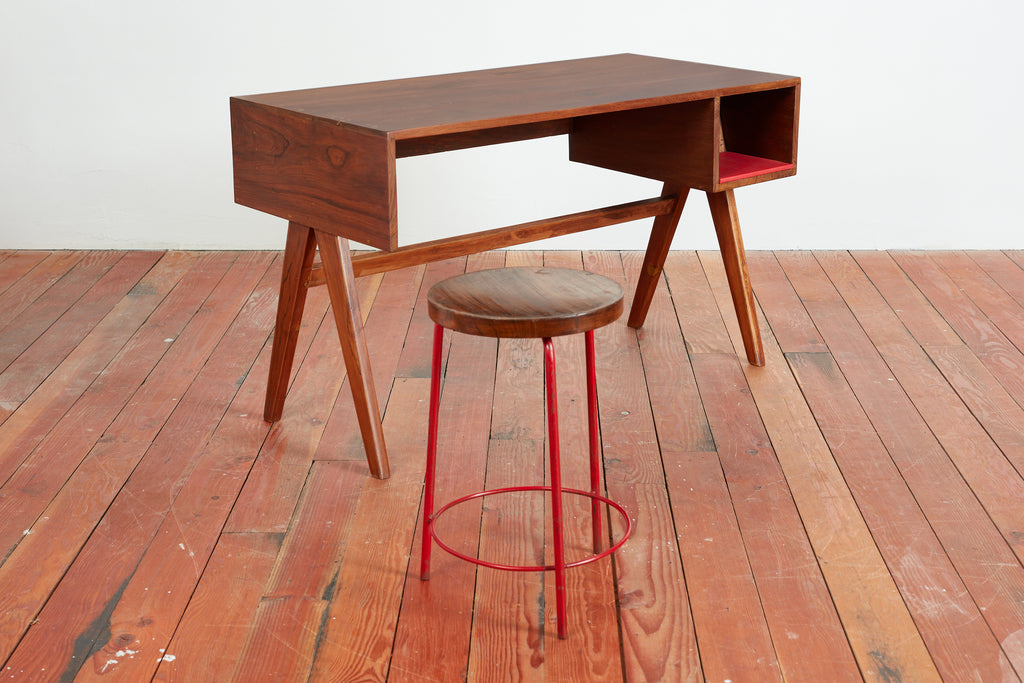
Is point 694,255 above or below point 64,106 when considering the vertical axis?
below

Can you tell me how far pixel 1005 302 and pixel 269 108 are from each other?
270cm

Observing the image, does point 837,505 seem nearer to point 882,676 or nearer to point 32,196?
point 882,676

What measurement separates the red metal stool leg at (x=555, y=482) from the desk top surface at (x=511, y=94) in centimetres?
58

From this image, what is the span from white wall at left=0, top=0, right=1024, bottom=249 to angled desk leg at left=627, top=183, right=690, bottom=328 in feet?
3.48

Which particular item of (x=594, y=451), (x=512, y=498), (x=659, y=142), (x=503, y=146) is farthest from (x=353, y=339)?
(x=503, y=146)

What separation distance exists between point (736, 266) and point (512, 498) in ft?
3.69

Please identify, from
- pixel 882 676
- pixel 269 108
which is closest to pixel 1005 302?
pixel 882 676

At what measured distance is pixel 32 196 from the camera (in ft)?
14.9

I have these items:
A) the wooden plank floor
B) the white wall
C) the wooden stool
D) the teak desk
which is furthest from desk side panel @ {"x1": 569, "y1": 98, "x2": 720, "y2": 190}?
the white wall

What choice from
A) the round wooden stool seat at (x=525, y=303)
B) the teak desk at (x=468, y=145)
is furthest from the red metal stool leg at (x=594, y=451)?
the teak desk at (x=468, y=145)

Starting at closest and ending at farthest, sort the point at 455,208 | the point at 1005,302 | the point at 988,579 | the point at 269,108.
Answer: the point at 988,579 → the point at 269,108 → the point at 1005,302 → the point at 455,208

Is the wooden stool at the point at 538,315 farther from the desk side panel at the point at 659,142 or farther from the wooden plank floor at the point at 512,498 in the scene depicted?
the desk side panel at the point at 659,142

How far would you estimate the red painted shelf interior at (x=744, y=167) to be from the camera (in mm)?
2832

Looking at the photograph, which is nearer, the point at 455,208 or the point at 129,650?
the point at 129,650
